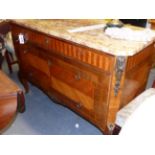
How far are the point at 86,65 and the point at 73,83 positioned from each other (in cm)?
26

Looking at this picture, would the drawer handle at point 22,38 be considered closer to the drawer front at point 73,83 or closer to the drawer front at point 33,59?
the drawer front at point 33,59

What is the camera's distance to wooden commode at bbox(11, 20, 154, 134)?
1281 millimetres

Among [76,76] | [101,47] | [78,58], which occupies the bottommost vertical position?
[76,76]

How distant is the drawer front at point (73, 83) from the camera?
151 cm

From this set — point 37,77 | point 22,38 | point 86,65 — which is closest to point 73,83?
point 86,65

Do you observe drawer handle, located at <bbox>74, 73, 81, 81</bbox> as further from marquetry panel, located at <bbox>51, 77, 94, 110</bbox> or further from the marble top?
the marble top

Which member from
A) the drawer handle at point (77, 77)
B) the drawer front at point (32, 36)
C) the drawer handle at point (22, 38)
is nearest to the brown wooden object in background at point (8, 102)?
the drawer handle at point (77, 77)

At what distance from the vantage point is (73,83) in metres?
1.62

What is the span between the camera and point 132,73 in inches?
56.0

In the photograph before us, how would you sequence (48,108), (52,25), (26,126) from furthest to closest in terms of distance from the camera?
1. (48,108)
2. (26,126)
3. (52,25)

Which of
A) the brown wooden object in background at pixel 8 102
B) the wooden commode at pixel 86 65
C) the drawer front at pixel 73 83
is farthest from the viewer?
the drawer front at pixel 73 83
